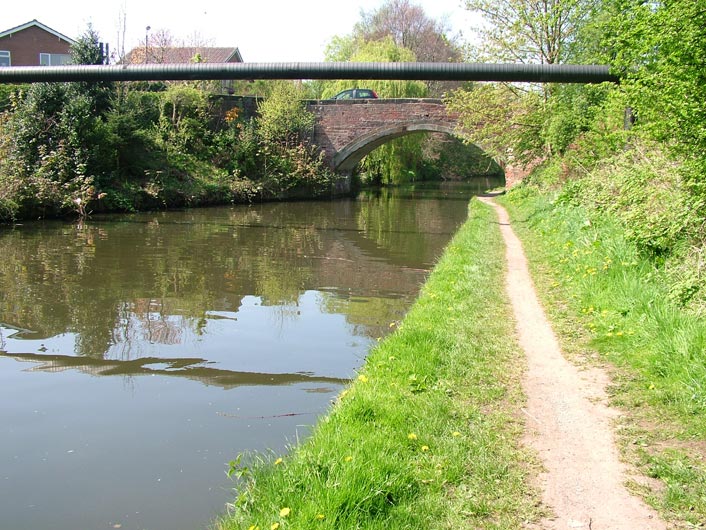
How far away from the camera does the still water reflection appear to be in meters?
3.91

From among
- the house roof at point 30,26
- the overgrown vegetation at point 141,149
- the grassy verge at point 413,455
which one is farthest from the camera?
the house roof at point 30,26

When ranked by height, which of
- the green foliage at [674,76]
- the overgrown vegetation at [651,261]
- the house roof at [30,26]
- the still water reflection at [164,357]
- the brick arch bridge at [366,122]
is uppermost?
the house roof at [30,26]

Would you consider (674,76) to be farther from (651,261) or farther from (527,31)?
(527,31)

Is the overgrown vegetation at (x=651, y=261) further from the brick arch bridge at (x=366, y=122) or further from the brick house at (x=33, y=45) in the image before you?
the brick house at (x=33, y=45)

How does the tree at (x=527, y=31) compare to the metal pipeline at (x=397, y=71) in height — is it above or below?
above

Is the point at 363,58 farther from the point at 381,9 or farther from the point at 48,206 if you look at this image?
the point at 48,206

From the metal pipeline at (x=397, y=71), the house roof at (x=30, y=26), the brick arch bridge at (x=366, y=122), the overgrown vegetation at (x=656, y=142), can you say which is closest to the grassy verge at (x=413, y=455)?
the overgrown vegetation at (x=656, y=142)

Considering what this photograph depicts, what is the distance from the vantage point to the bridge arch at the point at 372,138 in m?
Result: 29.0

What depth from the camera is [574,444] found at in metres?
3.79

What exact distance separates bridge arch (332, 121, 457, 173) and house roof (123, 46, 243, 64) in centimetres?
848

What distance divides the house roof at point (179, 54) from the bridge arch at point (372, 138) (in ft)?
27.8

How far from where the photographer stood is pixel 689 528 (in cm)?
290

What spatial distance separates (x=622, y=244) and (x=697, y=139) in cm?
182

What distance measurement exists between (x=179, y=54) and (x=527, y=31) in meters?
24.4
